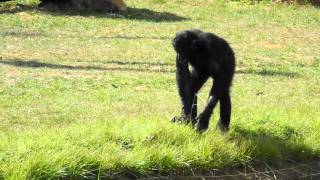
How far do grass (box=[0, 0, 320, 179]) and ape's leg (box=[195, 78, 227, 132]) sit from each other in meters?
0.20

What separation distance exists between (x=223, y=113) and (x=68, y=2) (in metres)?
17.5

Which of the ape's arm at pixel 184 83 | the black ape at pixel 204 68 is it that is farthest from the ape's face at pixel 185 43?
the ape's arm at pixel 184 83

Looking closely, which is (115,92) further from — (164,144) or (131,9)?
(131,9)

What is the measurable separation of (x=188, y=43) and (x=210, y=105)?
0.87m

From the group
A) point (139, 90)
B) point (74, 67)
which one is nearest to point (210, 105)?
point (139, 90)

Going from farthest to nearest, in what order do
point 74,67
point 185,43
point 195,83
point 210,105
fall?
point 74,67 → point 195,83 → point 210,105 → point 185,43

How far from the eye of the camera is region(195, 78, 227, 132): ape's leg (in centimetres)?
790

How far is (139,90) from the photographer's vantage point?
42.9ft

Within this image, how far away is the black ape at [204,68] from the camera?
7906 millimetres

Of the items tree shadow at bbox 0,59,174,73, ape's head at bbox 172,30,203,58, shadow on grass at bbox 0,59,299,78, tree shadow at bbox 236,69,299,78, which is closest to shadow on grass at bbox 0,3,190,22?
shadow on grass at bbox 0,59,299,78

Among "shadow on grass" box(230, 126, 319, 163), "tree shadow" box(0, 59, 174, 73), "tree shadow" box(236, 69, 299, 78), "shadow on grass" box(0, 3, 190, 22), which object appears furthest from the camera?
"shadow on grass" box(0, 3, 190, 22)

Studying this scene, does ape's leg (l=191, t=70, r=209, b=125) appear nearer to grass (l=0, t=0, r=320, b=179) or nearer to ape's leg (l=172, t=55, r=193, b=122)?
ape's leg (l=172, t=55, r=193, b=122)

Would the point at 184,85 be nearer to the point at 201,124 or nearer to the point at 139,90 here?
the point at 201,124

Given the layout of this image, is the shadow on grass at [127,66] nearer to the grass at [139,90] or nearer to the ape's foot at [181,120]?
the grass at [139,90]
